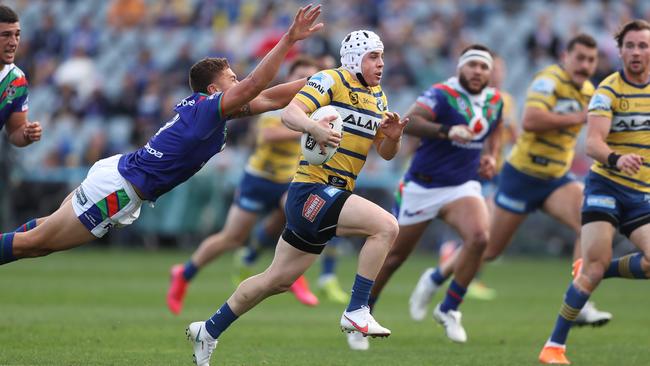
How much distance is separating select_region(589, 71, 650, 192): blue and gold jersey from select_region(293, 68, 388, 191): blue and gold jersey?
6.75 ft

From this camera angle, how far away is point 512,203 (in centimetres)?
1243

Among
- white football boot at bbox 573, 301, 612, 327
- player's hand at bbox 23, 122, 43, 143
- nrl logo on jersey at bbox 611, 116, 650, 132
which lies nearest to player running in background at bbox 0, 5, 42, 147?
player's hand at bbox 23, 122, 43, 143

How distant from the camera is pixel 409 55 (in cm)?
2516

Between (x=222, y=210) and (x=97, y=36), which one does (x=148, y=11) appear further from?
(x=222, y=210)

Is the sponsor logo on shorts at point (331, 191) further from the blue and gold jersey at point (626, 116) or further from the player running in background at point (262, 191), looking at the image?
the player running in background at point (262, 191)

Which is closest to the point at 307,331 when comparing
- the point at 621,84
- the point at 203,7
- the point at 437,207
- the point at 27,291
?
the point at 437,207

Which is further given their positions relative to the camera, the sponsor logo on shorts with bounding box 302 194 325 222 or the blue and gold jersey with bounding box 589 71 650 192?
the blue and gold jersey with bounding box 589 71 650 192

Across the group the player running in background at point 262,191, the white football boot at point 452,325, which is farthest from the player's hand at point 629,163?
the player running in background at point 262,191

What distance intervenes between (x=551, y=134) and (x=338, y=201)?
441cm

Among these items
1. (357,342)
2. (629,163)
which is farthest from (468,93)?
(357,342)

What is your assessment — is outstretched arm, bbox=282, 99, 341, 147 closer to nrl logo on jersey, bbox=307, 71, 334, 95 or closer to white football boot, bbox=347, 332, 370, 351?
nrl logo on jersey, bbox=307, 71, 334, 95

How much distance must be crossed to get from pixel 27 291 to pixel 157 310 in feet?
8.75

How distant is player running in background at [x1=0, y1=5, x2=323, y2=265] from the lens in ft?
28.5

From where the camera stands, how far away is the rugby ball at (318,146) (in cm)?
834
